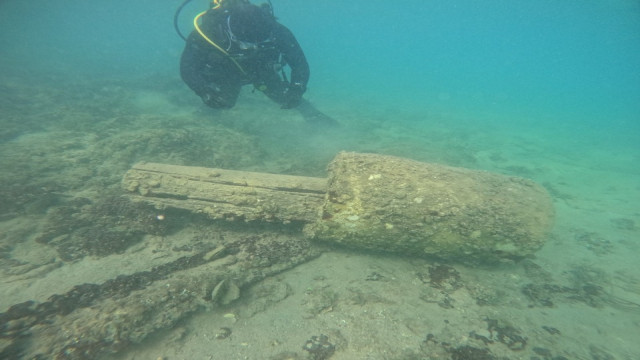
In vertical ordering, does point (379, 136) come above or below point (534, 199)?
above

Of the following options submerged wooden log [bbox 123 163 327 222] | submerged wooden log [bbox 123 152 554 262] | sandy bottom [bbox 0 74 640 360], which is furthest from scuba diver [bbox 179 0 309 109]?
submerged wooden log [bbox 123 152 554 262]

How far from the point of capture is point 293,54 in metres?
6.96

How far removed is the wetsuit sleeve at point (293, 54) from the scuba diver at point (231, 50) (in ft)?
0.07

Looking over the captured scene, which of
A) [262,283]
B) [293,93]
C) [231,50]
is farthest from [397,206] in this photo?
[231,50]

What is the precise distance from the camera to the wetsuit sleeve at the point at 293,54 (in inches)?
265

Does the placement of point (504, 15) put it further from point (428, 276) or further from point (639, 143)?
point (428, 276)

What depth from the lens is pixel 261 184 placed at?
379 cm

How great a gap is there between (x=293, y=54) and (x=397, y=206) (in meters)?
5.25

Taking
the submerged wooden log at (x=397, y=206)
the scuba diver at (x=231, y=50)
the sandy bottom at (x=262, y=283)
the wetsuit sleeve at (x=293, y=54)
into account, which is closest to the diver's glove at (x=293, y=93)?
the wetsuit sleeve at (x=293, y=54)

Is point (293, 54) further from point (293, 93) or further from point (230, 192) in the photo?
point (230, 192)

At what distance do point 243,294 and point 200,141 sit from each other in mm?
5226

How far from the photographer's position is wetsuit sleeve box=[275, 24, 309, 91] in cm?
673

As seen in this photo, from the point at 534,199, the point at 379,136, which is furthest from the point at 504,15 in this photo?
the point at 534,199

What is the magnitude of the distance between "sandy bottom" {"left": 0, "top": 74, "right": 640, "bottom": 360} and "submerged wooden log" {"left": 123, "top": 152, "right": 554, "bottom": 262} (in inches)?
16.8
